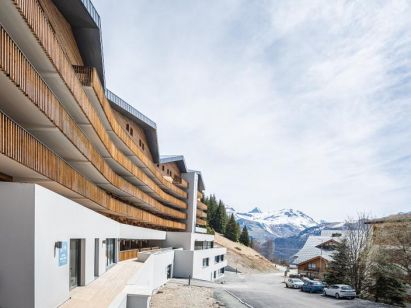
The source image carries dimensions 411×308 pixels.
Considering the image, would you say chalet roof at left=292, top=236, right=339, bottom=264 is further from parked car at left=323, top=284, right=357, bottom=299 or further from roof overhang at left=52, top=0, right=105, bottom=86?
roof overhang at left=52, top=0, right=105, bottom=86

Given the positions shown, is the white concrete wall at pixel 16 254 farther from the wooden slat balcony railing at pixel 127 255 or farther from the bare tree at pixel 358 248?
the bare tree at pixel 358 248

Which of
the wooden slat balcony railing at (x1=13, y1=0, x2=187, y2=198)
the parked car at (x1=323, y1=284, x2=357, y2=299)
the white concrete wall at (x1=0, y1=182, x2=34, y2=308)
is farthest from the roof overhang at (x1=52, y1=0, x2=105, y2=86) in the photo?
the parked car at (x1=323, y1=284, x2=357, y2=299)

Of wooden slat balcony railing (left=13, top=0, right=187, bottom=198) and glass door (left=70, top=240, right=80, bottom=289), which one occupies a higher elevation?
wooden slat balcony railing (left=13, top=0, right=187, bottom=198)

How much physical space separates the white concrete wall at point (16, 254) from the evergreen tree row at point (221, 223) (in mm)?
97042

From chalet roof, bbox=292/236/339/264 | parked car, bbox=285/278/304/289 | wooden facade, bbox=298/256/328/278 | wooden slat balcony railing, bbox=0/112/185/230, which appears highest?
wooden slat balcony railing, bbox=0/112/185/230

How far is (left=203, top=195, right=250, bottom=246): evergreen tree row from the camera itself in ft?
343

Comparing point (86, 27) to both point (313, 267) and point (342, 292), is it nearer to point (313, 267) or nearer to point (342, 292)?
point (342, 292)

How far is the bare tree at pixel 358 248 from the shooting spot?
120 ft

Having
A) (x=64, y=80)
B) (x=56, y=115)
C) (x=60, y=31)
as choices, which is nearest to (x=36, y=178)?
(x=56, y=115)

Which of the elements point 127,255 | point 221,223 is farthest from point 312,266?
point 127,255

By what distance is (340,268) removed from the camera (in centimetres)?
3819

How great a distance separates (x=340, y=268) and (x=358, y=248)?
8.99 ft

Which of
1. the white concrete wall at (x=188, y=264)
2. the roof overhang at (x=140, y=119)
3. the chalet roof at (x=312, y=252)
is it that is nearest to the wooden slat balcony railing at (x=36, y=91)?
the roof overhang at (x=140, y=119)

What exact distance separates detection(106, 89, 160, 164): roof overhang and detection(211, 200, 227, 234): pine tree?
6323 cm
